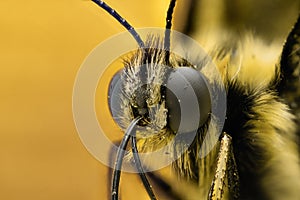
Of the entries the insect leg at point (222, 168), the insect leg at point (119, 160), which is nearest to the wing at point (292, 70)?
the insect leg at point (222, 168)

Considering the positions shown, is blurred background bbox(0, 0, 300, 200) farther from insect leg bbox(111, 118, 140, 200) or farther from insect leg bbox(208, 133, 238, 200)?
insect leg bbox(208, 133, 238, 200)

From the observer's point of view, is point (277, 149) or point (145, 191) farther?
point (145, 191)

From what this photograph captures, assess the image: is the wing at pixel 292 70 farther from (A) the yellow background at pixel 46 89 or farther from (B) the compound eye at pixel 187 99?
(A) the yellow background at pixel 46 89

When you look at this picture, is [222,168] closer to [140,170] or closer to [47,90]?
[140,170]

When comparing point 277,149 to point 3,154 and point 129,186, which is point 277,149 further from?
point 3,154

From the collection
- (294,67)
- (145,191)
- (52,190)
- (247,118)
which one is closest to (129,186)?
(145,191)

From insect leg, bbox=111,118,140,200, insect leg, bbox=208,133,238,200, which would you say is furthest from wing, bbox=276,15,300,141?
insect leg, bbox=111,118,140,200
